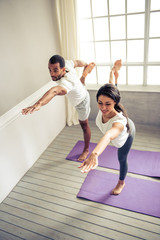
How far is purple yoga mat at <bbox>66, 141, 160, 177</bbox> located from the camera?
2676 millimetres

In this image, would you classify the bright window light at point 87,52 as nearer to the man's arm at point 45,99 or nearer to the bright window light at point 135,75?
the bright window light at point 135,75

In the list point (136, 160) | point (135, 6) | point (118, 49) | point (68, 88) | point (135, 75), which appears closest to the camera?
point (68, 88)

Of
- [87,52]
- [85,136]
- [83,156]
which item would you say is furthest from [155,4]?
[83,156]

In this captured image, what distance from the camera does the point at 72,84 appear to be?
238 cm

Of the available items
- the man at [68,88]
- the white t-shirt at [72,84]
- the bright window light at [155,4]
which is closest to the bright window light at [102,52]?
the bright window light at [155,4]

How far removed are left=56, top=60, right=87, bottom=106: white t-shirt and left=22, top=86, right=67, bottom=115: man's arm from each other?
0.51ft

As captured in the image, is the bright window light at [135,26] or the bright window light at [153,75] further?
the bright window light at [153,75]

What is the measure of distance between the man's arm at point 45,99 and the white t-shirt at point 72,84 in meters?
0.15

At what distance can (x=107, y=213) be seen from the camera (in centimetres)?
222

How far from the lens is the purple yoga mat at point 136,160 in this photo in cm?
268

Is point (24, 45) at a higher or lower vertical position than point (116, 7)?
lower

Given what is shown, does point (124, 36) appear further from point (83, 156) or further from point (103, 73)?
point (83, 156)

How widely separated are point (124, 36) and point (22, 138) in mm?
2278

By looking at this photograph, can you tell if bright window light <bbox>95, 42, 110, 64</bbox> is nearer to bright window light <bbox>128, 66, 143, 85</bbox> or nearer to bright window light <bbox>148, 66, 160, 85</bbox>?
bright window light <bbox>128, 66, 143, 85</bbox>
